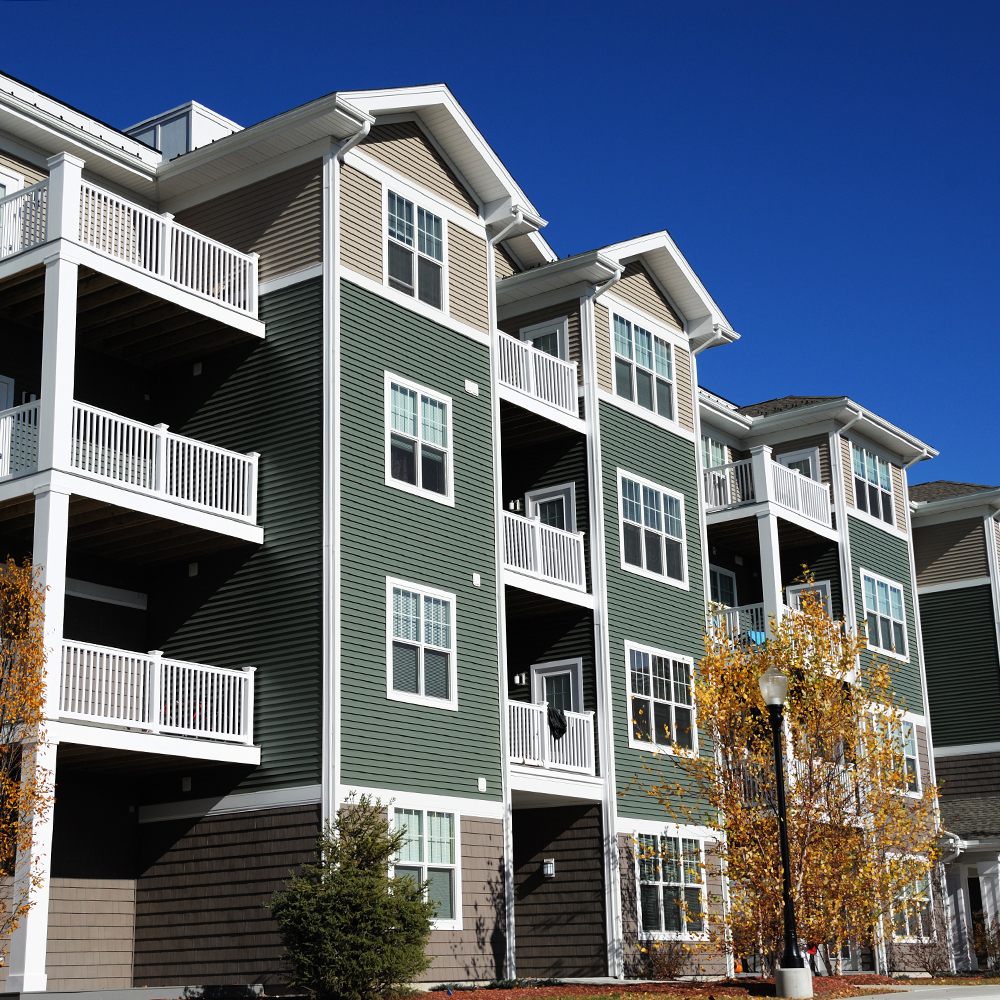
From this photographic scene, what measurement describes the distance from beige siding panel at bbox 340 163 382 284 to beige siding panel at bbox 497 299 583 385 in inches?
235

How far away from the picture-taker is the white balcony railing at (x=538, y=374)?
2572 cm

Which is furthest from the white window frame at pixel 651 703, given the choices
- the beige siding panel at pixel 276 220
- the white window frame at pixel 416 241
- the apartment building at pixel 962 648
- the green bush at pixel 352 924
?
the apartment building at pixel 962 648

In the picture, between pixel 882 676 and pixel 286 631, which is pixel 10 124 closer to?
pixel 286 631

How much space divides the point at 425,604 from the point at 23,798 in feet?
24.6

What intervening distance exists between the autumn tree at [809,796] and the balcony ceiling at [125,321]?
9869 mm

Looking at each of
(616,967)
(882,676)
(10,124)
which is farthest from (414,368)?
(616,967)

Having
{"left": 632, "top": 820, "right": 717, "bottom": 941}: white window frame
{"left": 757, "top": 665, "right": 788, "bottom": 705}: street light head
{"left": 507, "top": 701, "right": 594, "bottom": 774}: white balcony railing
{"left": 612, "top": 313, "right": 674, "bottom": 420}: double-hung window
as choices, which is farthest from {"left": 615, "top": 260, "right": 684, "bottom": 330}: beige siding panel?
{"left": 757, "top": 665, "right": 788, "bottom": 705}: street light head

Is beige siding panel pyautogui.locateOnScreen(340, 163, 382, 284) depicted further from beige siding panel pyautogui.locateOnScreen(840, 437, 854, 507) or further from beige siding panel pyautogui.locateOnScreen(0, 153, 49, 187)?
beige siding panel pyautogui.locateOnScreen(840, 437, 854, 507)

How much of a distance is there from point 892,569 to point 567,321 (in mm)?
13490

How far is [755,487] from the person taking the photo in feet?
103

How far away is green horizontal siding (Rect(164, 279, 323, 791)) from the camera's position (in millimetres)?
19969

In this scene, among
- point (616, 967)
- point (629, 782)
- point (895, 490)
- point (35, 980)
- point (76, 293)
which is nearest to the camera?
point (35, 980)

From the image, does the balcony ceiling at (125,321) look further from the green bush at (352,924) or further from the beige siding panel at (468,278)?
the green bush at (352,924)

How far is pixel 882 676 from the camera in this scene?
73.6ft
